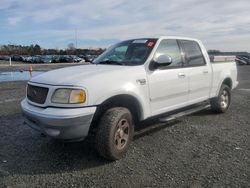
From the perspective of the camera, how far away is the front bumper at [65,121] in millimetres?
4094

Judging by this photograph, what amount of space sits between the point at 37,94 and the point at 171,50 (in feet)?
8.97

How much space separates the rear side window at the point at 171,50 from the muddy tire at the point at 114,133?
1.52m

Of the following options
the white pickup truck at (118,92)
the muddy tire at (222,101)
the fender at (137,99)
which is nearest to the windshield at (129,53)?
the white pickup truck at (118,92)

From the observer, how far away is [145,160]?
467 cm

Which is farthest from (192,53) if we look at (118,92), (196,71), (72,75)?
(72,75)

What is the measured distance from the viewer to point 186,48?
21.2ft

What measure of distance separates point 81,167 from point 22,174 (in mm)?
807

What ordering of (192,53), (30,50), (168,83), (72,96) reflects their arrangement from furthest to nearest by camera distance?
1. (30,50)
2. (192,53)
3. (168,83)
4. (72,96)

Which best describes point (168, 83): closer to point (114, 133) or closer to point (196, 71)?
point (196, 71)

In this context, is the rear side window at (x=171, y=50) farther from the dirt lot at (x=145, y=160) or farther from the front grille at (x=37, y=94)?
the front grille at (x=37, y=94)

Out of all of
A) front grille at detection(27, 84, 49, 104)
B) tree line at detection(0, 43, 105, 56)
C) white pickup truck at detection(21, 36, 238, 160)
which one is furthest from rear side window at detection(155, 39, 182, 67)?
tree line at detection(0, 43, 105, 56)

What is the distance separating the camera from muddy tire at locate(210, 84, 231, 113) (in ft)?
25.1

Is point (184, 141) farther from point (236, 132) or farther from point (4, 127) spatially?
point (4, 127)

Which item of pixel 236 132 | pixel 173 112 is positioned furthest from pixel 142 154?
pixel 236 132
